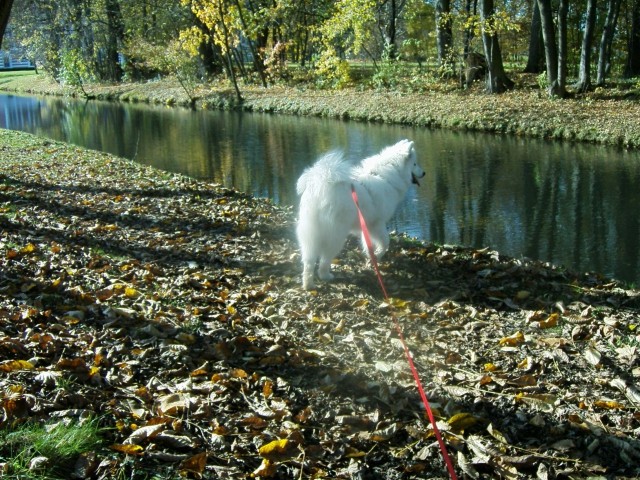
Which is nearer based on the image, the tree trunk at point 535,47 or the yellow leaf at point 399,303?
the yellow leaf at point 399,303

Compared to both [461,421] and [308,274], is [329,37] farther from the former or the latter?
[461,421]

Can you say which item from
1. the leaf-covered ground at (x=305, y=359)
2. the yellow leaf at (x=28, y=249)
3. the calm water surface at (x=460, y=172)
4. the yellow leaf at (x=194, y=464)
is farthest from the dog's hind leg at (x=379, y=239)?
the yellow leaf at (x=194, y=464)

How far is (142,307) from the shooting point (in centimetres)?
654

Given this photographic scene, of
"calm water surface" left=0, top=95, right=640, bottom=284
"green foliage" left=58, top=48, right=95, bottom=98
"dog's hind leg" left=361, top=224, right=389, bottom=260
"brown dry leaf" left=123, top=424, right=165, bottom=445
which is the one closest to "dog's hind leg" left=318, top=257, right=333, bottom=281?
"dog's hind leg" left=361, top=224, right=389, bottom=260

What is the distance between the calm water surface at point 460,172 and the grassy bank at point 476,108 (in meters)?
1.17

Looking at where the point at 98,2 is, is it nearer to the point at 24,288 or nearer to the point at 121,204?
the point at 121,204

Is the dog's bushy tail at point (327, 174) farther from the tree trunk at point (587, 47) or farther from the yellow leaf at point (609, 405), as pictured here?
the tree trunk at point (587, 47)

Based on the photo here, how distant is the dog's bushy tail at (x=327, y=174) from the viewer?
748 cm

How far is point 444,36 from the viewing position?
38906 mm

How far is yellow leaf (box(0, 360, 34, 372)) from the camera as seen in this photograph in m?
4.55

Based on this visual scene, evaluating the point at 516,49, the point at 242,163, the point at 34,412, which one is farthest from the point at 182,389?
the point at 516,49

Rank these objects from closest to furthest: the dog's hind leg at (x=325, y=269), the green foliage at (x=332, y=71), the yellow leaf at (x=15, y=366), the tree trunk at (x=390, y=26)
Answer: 1. the yellow leaf at (x=15, y=366)
2. the dog's hind leg at (x=325, y=269)
3. the green foliage at (x=332, y=71)
4. the tree trunk at (x=390, y=26)

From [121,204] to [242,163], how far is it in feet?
29.4

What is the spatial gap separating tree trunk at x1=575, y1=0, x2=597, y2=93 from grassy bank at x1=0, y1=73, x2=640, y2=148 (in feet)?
3.01
